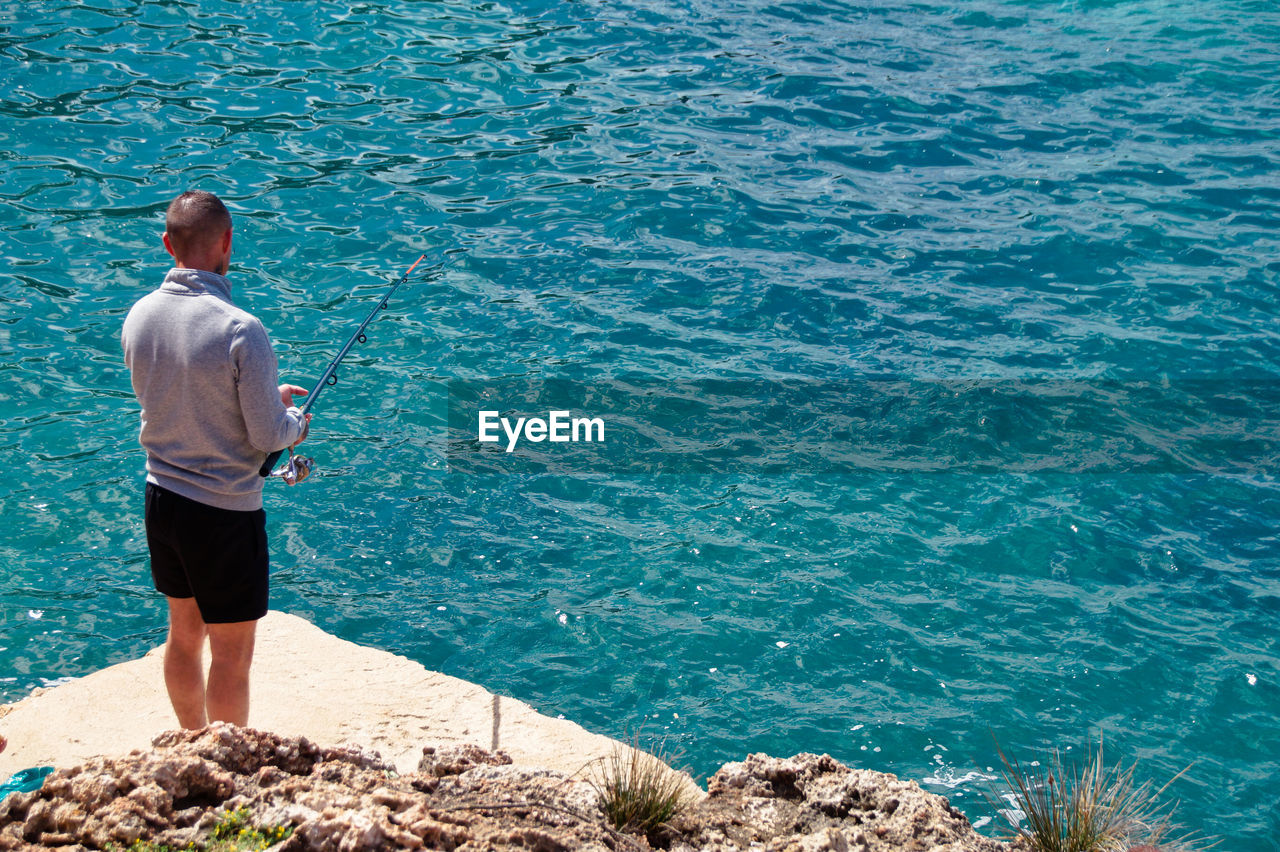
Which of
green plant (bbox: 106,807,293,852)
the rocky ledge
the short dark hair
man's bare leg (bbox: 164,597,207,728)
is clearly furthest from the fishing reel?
green plant (bbox: 106,807,293,852)

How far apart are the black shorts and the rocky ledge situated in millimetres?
464

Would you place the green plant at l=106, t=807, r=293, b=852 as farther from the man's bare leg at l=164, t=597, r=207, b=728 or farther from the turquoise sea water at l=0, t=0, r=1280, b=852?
the turquoise sea water at l=0, t=0, r=1280, b=852

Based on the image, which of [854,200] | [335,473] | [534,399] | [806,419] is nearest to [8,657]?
[335,473]

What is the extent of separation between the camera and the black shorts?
380 cm

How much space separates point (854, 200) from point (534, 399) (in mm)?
5195

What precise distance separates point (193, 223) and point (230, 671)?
1.64 meters

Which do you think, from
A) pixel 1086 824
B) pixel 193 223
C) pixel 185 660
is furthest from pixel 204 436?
pixel 1086 824

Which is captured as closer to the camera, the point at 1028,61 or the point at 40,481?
the point at 40,481

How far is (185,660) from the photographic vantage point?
3980mm

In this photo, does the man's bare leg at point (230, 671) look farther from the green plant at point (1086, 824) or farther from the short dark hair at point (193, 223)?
the green plant at point (1086, 824)

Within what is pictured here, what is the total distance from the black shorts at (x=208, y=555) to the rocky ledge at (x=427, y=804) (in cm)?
46

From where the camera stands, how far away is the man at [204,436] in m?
3.68

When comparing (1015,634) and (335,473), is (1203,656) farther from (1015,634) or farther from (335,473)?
(335,473)

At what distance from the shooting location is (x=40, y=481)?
681 centimetres
